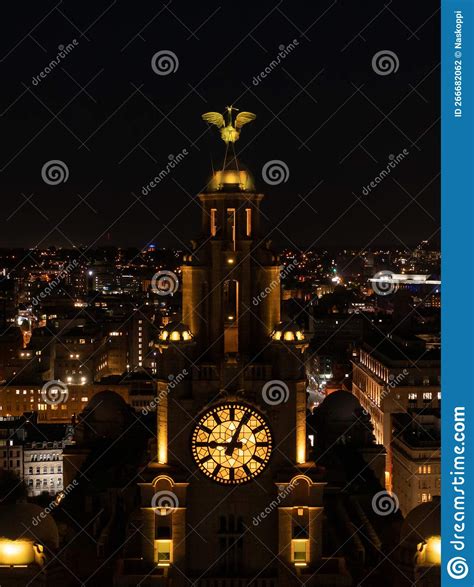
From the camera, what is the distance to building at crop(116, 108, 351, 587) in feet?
57.8

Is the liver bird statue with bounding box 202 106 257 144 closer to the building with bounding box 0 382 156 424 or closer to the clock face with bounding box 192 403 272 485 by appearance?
the clock face with bounding box 192 403 272 485

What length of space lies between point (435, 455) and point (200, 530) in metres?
20.4

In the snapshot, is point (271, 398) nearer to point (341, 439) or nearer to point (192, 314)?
point (192, 314)

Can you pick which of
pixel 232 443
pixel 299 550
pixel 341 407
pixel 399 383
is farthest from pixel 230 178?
pixel 399 383

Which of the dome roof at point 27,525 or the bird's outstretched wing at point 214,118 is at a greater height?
the bird's outstretched wing at point 214,118

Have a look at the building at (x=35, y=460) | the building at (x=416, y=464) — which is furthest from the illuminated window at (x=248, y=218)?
the building at (x=35, y=460)

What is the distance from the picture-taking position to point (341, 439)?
28.7 m

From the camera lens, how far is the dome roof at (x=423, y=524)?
54.9 ft

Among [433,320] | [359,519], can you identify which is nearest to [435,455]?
[359,519]

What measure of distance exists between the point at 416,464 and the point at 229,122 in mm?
21763

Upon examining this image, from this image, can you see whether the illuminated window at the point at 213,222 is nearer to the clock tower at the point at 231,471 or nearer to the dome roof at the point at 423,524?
the clock tower at the point at 231,471

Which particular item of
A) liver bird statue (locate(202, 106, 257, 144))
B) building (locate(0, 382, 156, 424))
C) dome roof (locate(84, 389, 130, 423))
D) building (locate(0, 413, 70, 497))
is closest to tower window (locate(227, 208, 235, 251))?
liver bird statue (locate(202, 106, 257, 144))

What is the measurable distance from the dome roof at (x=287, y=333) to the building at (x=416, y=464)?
1909 centimetres

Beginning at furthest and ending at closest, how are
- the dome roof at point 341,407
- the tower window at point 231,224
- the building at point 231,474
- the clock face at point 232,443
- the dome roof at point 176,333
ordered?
1. the dome roof at point 341,407
2. the tower window at point 231,224
3. the dome roof at point 176,333
4. the clock face at point 232,443
5. the building at point 231,474
